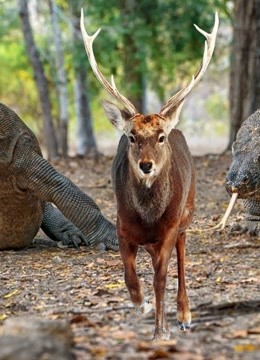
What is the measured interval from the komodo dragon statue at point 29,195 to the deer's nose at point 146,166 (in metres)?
3.72

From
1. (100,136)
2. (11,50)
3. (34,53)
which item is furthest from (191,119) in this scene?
(34,53)

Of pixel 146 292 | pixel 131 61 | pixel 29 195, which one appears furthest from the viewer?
pixel 131 61

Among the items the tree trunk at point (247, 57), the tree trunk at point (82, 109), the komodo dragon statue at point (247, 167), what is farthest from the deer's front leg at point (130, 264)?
the tree trunk at point (82, 109)

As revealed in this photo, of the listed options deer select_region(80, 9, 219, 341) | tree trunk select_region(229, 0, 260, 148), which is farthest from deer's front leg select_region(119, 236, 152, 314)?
tree trunk select_region(229, 0, 260, 148)

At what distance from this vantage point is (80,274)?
7.25 m

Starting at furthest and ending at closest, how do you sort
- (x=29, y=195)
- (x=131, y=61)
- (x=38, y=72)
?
1. (x=131, y=61)
2. (x=38, y=72)
3. (x=29, y=195)

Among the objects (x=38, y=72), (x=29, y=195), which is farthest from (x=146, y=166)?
(x=38, y=72)

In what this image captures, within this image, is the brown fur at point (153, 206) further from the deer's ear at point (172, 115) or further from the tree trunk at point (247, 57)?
the tree trunk at point (247, 57)

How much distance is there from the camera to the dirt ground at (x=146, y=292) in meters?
4.80

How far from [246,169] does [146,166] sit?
2902 mm

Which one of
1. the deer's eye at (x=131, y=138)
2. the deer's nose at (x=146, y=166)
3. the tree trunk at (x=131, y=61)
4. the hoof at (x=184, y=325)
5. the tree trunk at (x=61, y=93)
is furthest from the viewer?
the tree trunk at (x=131, y=61)

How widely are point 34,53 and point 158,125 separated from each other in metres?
11.9

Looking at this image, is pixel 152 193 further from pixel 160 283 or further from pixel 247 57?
pixel 247 57

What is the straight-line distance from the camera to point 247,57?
15.1m
